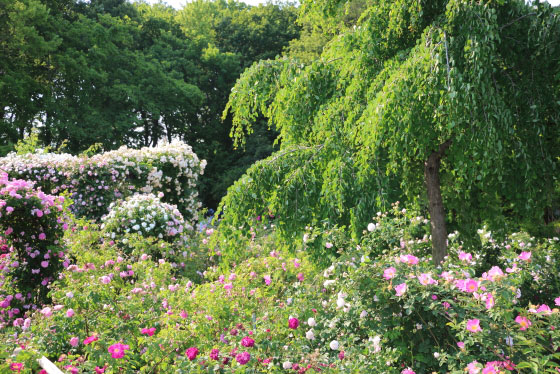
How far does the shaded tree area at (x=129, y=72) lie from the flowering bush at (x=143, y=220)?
23.3ft

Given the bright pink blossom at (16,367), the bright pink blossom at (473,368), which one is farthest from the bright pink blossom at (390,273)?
the bright pink blossom at (16,367)

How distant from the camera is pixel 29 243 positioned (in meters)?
4.49

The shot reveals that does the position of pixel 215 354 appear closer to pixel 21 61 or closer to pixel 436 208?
pixel 436 208

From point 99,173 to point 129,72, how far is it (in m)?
10.7

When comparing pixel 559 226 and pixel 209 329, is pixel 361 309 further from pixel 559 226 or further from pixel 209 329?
pixel 559 226

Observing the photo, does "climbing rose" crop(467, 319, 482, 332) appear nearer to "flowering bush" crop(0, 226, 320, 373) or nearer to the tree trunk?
"flowering bush" crop(0, 226, 320, 373)

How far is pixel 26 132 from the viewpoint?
50.9 feet

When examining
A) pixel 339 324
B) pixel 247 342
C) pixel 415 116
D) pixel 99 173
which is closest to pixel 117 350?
pixel 247 342

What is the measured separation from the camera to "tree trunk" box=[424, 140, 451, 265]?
3744mm

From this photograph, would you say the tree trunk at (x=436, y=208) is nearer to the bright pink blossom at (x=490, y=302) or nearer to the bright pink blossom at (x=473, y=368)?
the bright pink blossom at (x=490, y=302)

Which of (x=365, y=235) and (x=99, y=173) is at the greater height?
(x=99, y=173)

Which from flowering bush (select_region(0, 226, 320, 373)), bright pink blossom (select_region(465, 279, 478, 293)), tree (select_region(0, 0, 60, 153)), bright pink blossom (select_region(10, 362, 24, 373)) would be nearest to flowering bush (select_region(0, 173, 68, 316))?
flowering bush (select_region(0, 226, 320, 373))

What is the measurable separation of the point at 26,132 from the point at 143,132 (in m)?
5.09

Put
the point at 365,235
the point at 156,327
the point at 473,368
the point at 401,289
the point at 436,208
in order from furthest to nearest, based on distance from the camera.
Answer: the point at 436,208 → the point at 365,235 → the point at 156,327 → the point at 401,289 → the point at 473,368
